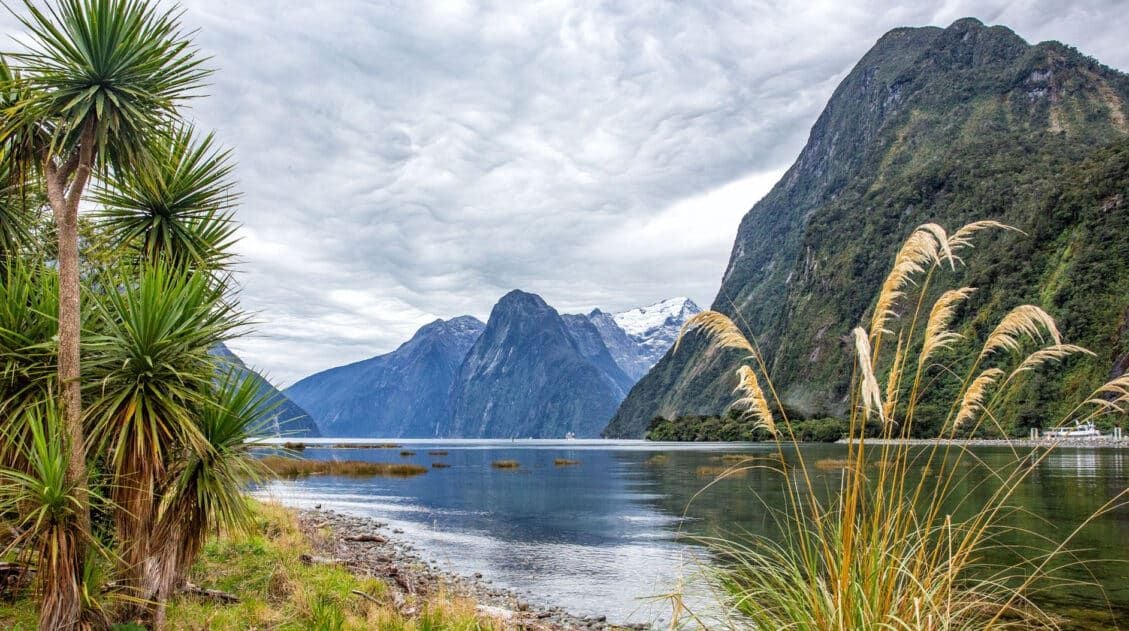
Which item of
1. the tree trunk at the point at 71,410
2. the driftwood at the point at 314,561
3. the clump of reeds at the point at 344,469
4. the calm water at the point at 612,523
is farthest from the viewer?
the clump of reeds at the point at 344,469

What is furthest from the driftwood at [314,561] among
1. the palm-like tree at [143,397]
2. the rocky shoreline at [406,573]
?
the palm-like tree at [143,397]

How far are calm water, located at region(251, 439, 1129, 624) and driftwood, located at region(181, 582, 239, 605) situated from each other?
2.26 metres

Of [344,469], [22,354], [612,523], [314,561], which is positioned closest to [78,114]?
[22,354]

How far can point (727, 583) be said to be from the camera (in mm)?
5613

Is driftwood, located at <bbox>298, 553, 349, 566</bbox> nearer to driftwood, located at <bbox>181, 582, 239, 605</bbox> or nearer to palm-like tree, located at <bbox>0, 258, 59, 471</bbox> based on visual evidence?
driftwood, located at <bbox>181, 582, 239, 605</bbox>

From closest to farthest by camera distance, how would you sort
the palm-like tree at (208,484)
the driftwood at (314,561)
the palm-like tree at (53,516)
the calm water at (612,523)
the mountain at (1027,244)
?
1. the palm-like tree at (53,516)
2. the palm-like tree at (208,484)
3. the driftwood at (314,561)
4. the calm water at (612,523)
5. the mountain at (1027,244)

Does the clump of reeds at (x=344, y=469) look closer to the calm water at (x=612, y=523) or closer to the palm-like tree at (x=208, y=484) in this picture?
the calm water at (x=612, y=523)

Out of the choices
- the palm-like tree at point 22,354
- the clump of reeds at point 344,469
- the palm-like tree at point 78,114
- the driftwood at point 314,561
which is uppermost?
the palm-like tree at point 78,114

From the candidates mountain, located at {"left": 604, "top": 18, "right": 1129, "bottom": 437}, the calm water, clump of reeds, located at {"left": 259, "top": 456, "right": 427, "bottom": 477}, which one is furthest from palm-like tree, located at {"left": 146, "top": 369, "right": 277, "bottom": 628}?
mountain, located at {"left": 604, "top": 18, "right": 1129, "bottom": 437}

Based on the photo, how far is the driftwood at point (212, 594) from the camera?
1001 cm

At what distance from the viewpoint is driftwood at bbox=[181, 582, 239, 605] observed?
10008mm

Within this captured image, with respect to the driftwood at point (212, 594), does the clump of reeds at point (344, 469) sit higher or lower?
lower

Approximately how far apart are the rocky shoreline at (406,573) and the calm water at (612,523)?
0.75 meters

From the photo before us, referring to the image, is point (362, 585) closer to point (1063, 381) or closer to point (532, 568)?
point (532, 568)
